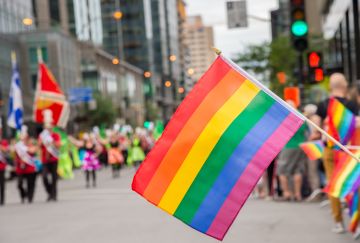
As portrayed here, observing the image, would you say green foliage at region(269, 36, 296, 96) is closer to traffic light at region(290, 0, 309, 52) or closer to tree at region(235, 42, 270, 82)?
tree at region(235, 42, 270, 82)

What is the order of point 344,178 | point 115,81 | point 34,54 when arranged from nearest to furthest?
point 344,178
point 34,54
point 115,81

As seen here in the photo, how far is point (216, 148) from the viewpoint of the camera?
17.9 ft

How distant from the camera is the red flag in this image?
21875mm

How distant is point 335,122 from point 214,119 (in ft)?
12.2

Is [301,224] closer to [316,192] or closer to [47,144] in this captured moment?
[316,192]

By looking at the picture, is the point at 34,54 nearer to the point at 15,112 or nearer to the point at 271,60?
the point at 271,60

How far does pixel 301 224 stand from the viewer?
10.6 metres

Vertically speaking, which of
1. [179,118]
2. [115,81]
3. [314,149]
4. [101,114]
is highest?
[179,118]

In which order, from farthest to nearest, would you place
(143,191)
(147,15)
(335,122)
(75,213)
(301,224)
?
(147,15)
(75,213)
(301,224)
(335,122)
(143,191)

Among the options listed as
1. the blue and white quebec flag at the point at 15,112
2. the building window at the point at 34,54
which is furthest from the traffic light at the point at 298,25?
the building window at the point at 34,54

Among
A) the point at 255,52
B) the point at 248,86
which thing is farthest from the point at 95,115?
the point at 248,86

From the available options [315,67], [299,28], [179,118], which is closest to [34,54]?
[315,67]

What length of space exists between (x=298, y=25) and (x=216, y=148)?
9.64 metres

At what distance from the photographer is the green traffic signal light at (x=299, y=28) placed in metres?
14.7
